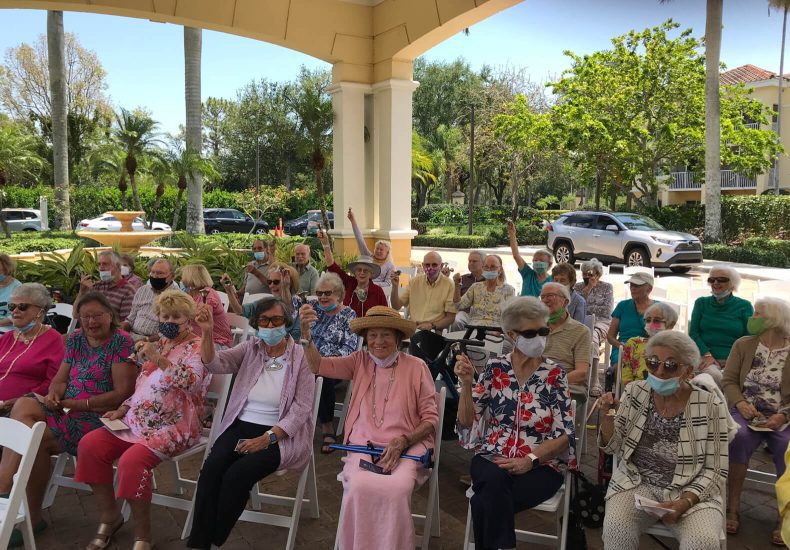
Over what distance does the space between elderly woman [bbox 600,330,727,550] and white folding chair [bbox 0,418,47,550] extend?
2.56 meters

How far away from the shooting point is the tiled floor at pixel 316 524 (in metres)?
3.48

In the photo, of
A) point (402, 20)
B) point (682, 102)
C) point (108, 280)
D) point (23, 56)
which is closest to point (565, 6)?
point (682, 102)

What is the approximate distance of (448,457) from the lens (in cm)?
473

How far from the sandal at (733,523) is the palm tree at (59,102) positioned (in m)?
20.6

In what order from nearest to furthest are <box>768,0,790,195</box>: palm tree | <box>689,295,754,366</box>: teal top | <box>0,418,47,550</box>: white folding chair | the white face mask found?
<box>0,418,47,550</box>: white folding chair → the white face mask → <box>689,295,754,366</box>: teal top → <box>768,0,790,195</box>: palm tree

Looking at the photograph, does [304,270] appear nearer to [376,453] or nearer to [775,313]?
[376,453]

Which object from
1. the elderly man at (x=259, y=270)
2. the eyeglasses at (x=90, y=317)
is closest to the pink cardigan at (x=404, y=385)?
the eyeglasses at (x=90, y=317)

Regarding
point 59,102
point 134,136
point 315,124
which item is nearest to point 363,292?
point 315,124

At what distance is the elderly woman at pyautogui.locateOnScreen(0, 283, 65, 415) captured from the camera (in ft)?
12.9

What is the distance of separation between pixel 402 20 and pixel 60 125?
1540 centimetres

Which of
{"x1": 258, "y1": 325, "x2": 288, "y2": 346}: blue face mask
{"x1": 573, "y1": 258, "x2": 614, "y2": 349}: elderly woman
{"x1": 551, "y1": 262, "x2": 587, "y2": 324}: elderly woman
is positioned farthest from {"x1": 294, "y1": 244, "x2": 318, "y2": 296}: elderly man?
{"x1": 258, "y1": 325, "x2": 288, "y2": 346}: blue face mask

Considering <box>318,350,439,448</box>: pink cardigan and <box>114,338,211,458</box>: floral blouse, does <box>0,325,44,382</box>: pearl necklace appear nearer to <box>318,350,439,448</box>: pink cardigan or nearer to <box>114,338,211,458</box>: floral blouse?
<box>114,338,211,458</box>: floral blouse

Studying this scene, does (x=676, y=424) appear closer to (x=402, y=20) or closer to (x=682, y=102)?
(x=402, y=20)

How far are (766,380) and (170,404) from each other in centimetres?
352
